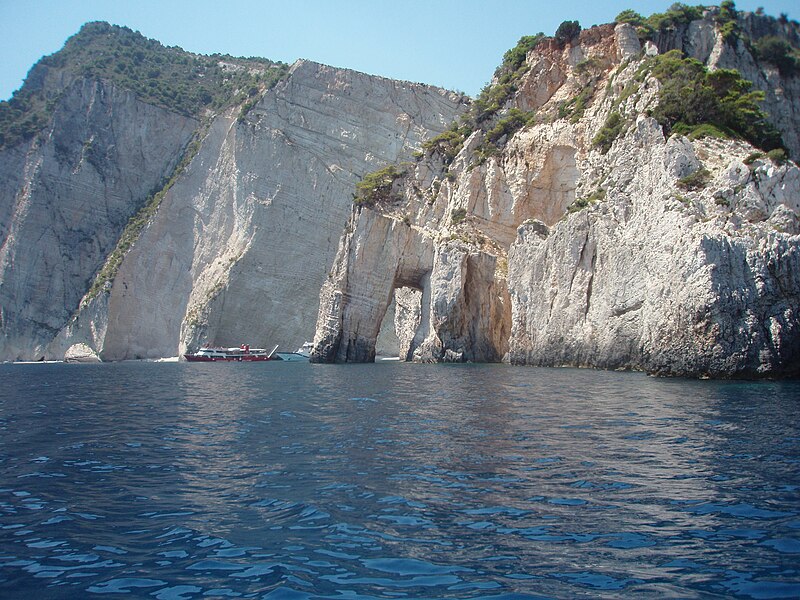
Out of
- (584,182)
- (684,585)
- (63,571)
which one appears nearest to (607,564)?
(684,585)

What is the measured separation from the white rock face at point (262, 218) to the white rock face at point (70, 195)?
6.95 m

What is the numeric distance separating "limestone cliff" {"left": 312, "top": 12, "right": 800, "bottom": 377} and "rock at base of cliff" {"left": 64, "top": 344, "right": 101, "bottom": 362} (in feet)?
106

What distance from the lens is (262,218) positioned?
69.7 m

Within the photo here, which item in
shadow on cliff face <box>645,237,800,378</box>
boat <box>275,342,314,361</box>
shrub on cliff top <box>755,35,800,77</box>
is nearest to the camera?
shadow on cliff face <box>645,237,800,378</box>

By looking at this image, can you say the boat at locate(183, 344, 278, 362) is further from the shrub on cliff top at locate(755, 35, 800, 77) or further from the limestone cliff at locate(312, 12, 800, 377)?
the shrub on cliff top at locate(755, 35, 800, 77)

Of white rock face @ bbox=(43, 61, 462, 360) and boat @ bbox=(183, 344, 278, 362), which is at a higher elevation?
white rock face @ bbox=(43, 61, 462, 360)

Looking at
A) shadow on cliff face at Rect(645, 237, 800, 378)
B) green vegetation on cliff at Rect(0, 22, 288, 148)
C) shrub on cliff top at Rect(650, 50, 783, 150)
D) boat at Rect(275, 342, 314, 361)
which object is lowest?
boat at Rect(275, 342, 314, 361)

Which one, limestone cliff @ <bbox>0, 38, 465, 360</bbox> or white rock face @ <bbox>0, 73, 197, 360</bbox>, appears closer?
limestone cliff @ <bbox>0, 38, 465, 360</bbox>

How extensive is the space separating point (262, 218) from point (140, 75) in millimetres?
40580

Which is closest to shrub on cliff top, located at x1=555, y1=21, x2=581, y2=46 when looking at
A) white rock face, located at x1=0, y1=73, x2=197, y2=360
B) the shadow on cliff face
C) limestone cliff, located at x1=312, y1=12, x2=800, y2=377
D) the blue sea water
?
limestone cliff, located at x1=312, y1=12, x2=800, y2=377

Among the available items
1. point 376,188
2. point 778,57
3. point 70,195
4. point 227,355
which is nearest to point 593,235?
point 778,57

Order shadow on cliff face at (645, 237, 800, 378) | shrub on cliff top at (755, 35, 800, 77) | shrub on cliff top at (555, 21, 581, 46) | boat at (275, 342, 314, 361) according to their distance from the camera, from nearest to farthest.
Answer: shadow on cliff face at (645, 237, 800, 378) → shrub on cliff top at (755, 35, 800, 77) → shrub on cliff top at (555, 21, 581, 46) → boat at (275, 342, 314, 361)

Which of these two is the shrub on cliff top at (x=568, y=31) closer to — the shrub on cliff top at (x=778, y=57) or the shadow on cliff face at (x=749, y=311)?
the shrub on cliff top at (x=778, y=57)

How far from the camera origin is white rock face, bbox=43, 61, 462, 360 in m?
68.4
